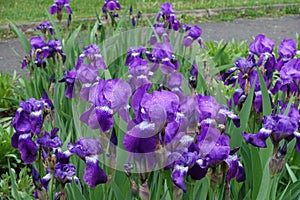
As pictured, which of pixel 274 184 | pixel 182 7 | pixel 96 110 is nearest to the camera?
pixel 96 110

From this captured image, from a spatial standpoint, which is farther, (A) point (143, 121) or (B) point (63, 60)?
(B) point (63, 60)

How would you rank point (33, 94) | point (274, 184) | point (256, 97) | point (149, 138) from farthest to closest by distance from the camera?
1. point (33, 94)
2. point (256, 97)
3. point (274, 184)
4. point (149, 138)

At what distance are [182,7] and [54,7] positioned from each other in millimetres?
4344

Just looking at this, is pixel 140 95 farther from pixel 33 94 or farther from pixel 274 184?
pixel 33 94

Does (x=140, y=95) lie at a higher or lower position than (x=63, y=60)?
higher

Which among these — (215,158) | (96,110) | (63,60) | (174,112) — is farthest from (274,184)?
(63,60)

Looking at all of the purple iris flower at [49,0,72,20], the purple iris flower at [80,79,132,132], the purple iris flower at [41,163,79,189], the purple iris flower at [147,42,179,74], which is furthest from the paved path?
the purple iris flower at [80,79,132,132]

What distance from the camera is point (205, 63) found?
3014mm

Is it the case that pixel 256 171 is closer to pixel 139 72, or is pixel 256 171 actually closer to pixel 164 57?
pixel 139 72

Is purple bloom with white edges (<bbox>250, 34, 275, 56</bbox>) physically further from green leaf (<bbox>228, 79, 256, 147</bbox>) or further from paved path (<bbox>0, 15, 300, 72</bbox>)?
paved path (<bbox>0, 15, 300, 72</bbox>)

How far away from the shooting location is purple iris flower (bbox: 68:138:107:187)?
144 cm

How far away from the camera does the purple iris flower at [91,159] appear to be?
4.74 feet

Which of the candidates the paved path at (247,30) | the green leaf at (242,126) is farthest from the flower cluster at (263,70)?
the paved path at (247,30)

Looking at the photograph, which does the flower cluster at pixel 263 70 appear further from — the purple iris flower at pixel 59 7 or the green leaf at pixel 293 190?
the purple iris flower at pixel 59 7
